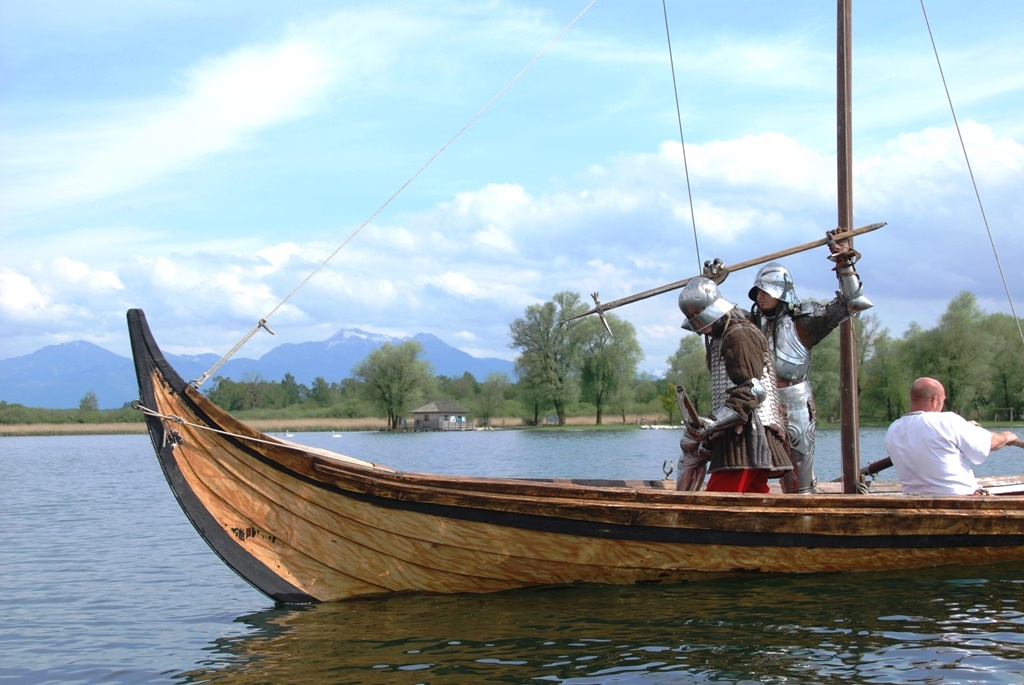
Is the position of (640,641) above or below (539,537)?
below

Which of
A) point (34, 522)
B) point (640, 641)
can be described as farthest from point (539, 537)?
point (34, 522)

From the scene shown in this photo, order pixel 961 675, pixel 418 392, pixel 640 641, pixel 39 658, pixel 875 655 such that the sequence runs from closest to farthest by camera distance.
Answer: pixel 961 675 < pixel 875 655 < pixel 640 641 < pixel 39 658 < pixel 418 392

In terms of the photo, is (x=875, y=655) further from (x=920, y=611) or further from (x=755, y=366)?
(x=755, y=366)

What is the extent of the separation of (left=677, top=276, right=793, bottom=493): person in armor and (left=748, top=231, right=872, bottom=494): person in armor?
1.94 feet

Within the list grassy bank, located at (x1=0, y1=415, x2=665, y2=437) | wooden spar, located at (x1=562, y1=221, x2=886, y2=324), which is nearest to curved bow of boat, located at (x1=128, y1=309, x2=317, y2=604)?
wooden spar, located at (x1=562, y1=221, x2=886, y2=324)

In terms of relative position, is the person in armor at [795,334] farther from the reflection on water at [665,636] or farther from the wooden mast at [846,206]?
the reflection on water at [665,636]

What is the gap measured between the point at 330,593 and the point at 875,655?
3632 millimetres

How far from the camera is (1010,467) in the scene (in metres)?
25.1

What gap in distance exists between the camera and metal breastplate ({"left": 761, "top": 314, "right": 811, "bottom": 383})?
316 inches

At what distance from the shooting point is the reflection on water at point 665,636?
17.6ft

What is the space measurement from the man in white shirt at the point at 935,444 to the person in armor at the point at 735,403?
0.91m

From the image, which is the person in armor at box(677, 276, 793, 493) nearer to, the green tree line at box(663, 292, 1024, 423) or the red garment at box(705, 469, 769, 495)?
the red garment at box(705, 469, 769, 495)

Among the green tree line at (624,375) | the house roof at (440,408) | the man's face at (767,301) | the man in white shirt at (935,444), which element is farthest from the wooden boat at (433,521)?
the house roof at (440,408)

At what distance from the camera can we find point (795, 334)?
814 centimetres
